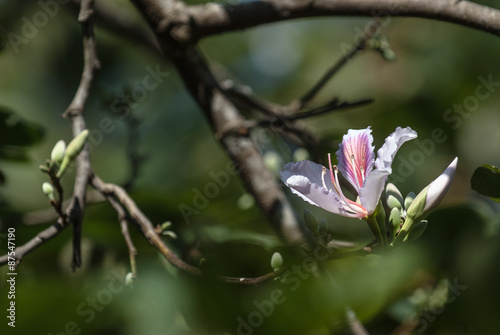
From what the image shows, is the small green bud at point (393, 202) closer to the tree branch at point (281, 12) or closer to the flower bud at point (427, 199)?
the flower bud at point (427, 199)

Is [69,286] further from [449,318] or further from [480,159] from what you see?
[480,159]

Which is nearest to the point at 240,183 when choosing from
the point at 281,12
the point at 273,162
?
the point at 273,162

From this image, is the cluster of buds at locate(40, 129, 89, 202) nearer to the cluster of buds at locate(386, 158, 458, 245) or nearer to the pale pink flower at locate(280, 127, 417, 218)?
the pale pink flower at locate(280, 127, 417, 218)

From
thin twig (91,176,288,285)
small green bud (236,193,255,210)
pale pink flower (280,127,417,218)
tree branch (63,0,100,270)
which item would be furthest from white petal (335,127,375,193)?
small green bud (236,193,255,210)

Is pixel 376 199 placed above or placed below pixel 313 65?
above

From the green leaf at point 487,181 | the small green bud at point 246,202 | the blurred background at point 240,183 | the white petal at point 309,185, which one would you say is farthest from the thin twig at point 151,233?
the small green bud at point 246,202

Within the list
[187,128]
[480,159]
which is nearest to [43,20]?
[187,128]
